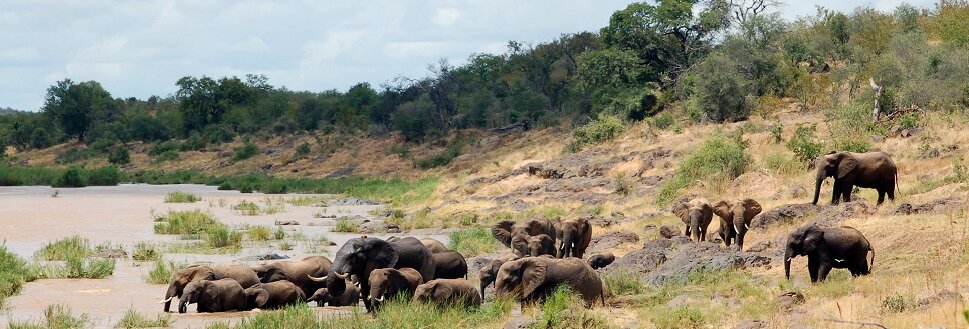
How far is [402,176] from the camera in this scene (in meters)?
71.4

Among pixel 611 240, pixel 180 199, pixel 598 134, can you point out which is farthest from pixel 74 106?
pixel 611 240

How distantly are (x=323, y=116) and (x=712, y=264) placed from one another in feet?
278

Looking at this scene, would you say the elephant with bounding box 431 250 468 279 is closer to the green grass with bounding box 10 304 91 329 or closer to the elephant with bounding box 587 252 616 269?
the elephant with bounding box 587 252 616 269

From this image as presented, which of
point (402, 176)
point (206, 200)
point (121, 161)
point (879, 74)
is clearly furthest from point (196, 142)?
point (879, 74)

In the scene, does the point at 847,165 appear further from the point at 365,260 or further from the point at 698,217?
the point at 365,260

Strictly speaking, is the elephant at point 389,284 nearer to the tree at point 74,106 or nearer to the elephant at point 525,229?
the elephant at point 525,229

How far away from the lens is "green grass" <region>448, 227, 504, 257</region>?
2561 centimetres

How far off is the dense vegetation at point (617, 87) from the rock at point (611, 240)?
15.5 meters

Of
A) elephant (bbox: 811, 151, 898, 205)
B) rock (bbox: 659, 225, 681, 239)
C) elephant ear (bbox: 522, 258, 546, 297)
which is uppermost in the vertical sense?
elephant (bbox: 811, 151, 898, 205)

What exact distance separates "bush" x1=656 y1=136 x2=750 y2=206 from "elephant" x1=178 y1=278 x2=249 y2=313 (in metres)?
18.2

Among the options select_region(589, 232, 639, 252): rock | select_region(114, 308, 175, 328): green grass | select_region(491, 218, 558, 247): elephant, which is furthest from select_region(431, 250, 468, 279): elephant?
select_region(589, 232, 639, 252): rock

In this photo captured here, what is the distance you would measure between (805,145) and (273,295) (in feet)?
65.4

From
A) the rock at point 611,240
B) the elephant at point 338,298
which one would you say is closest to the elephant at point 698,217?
the rock at point 611,240

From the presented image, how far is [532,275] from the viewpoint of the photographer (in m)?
15.3
